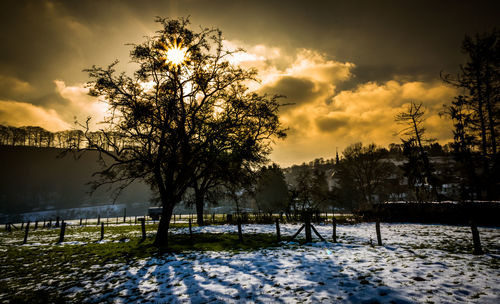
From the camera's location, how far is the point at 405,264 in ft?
24.2

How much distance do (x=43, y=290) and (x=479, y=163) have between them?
1363 inches

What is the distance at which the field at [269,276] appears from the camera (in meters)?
5.29

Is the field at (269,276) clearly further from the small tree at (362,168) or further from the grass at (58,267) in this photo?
the small tree at (362,168)

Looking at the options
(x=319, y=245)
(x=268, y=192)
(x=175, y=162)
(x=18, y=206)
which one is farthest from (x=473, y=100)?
(x=18, y=206)

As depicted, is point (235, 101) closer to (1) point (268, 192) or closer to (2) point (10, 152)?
(1) point (268, 192)

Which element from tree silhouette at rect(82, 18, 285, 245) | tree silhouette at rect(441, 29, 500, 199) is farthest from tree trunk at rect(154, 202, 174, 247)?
tree silhouette at rect(441, 29, 500, 199)

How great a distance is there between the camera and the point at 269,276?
22.6 feet

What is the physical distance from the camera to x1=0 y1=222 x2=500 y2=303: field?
5.29 metres

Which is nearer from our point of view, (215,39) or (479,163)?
(215,39)

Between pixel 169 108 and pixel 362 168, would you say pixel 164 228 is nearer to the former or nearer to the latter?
pixel 169 108

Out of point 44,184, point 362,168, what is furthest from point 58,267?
point 44,184

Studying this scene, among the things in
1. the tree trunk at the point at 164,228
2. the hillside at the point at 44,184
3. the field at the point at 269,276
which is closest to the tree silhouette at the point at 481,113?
the field at the point at 269,276

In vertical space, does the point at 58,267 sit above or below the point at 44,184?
below

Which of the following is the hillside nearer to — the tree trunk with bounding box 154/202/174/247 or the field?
the tree trunk with bounding box 154/202/174/247
